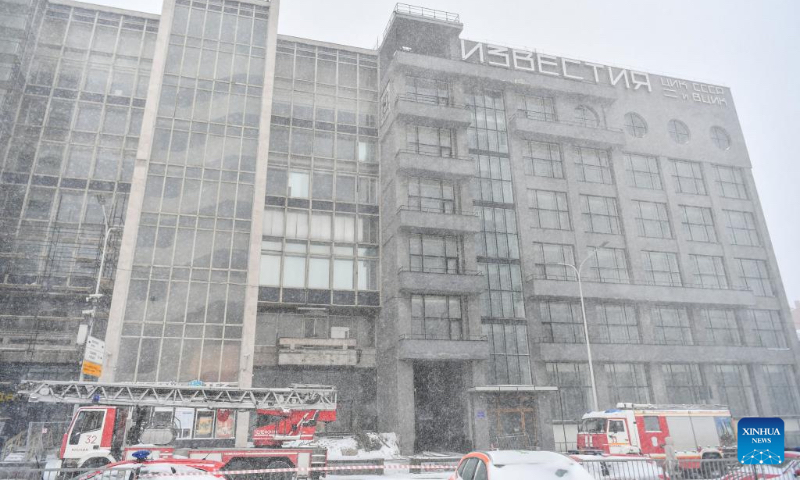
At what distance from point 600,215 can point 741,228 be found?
1586 cm

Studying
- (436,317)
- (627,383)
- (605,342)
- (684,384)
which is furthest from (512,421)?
(684,384)

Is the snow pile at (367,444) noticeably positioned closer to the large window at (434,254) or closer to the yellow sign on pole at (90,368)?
the large window at (434,254)

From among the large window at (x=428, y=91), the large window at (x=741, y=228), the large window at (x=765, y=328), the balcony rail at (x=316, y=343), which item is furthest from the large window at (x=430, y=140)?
the large window at (x=765, y=328)

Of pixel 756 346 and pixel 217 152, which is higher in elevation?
pixel 217 152

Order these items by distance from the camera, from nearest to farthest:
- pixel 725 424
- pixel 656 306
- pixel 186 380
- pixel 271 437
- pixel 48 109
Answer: pixel 271 437, pixel 725 424, pixel 186 380, pixel 48 109, pixel 656 306

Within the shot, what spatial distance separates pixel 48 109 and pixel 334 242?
74.5 ft

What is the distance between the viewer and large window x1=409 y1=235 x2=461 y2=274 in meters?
34.8

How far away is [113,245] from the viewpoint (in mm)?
34531

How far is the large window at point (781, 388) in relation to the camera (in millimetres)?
40062

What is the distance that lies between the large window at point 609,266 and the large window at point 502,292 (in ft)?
20.1

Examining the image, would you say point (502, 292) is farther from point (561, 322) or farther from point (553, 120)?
point (553, 120)

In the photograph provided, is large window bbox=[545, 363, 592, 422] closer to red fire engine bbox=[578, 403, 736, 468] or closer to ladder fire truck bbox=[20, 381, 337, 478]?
red fire engine bbox=[578, 403, 736, 468]

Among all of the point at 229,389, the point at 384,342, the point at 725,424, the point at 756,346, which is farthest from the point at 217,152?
the point at 756,346

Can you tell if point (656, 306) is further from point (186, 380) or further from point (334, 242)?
point (186, 380)
